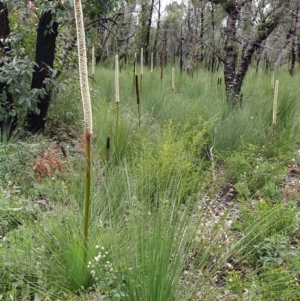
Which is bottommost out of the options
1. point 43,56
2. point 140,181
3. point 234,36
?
point 140,181

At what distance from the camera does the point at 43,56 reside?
5.18 meters

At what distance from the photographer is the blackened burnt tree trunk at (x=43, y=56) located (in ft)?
16.3

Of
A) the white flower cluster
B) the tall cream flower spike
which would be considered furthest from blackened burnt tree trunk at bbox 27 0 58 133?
the tall cream flower spike

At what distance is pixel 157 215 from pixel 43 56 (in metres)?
3.96

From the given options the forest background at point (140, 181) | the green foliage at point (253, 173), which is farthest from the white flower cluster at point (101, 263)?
the green foliage at point (253, 173)

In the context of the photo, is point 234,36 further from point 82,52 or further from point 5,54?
point 82,52

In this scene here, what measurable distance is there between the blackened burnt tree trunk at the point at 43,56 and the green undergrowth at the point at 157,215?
357 mm

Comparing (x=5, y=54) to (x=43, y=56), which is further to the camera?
(x=43, y=56)

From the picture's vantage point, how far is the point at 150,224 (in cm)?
187

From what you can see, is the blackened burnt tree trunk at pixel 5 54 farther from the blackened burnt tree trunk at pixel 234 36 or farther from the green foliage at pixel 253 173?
the blackened burnt tree trunk at pixel 234 36

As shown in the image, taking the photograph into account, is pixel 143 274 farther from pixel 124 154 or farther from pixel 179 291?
pixel 124 154

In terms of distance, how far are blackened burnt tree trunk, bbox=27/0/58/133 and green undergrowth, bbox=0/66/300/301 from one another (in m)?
0.36

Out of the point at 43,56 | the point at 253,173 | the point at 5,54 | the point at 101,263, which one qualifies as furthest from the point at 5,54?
the point at 101,263

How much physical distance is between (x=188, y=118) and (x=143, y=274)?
11.9 feet
